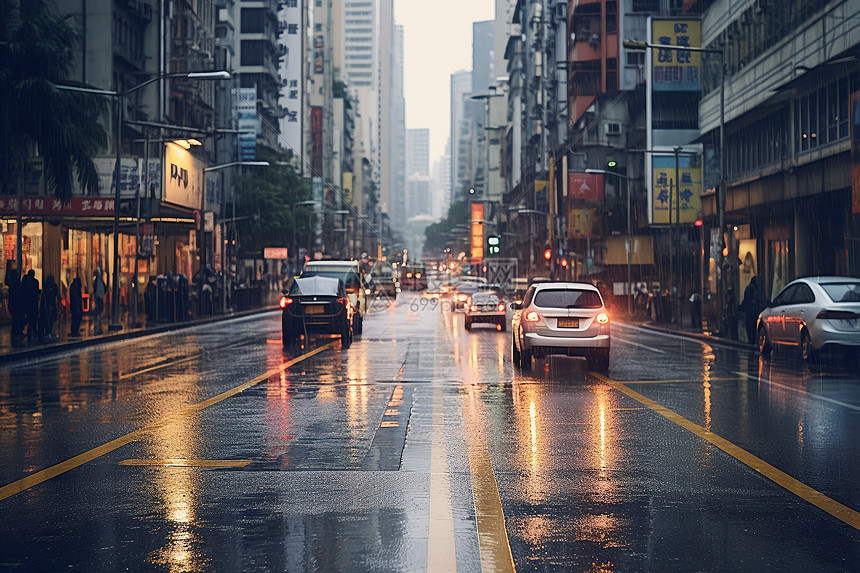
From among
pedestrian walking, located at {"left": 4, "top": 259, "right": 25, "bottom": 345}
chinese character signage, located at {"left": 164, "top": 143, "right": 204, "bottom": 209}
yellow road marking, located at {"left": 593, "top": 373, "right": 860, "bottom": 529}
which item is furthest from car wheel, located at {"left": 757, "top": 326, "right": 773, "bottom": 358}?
chinese character signage, located at {"left": 164, "top": 143, "right": 204, "bottom": 209}

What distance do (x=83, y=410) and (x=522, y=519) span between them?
27.6 ft

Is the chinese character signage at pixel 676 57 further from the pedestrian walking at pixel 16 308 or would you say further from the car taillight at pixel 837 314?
the car taillight at pixel 837 314

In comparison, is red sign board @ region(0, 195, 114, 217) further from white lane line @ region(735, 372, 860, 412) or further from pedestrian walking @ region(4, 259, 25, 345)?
white lane line @ region(735, 372, 860, 412)

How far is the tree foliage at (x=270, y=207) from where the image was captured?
76.9 metres

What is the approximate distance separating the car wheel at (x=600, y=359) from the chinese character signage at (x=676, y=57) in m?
38.2

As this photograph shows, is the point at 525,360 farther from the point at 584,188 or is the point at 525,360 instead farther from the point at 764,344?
the point at 584,188

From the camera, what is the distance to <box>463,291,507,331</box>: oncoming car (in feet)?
132

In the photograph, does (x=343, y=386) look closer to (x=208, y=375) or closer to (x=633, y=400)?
(x=208, y=375)

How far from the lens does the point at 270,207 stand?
7850 cm

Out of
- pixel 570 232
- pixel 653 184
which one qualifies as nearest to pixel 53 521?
pixel 653 184

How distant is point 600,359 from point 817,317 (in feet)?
14.1

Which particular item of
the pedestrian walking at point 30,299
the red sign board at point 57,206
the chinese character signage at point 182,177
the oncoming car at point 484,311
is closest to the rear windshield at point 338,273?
the oncoming car at point 484,311

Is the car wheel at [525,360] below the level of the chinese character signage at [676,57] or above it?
below

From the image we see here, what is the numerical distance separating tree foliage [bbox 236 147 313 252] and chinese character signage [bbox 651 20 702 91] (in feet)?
91.2
